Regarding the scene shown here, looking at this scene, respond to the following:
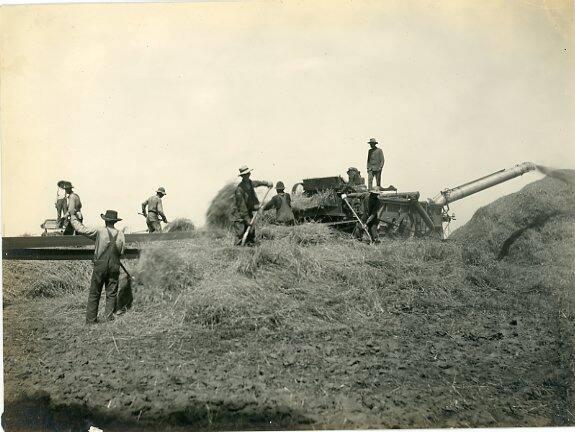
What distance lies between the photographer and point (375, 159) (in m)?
9.81

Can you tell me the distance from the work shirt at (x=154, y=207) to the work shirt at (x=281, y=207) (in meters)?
3.10

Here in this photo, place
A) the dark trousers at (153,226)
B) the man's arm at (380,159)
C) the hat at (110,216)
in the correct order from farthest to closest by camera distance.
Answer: the dark trousers at (153,226) < the man's arm at (380,159) < the hat at (110,216)

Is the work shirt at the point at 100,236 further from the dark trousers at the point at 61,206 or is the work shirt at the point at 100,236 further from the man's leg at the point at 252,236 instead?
the dark trousers at the point at 61,206

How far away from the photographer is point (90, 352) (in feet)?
16.7

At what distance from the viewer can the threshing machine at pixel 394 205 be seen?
8.82 meters

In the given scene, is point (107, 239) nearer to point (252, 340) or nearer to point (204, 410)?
point (252, 340)

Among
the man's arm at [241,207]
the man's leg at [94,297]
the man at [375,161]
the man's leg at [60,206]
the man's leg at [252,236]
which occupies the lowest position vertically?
the man's leg at [94,297]

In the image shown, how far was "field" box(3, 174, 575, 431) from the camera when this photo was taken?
13.5ft

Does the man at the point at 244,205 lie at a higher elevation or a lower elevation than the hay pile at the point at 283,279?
higher

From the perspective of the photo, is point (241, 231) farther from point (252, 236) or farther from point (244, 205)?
point (244, 205)

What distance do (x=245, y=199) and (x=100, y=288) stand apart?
267 cm

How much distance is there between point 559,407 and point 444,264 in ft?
10.4

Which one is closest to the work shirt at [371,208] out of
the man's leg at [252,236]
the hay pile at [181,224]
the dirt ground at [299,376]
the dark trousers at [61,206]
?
the man's leg at [252,236]

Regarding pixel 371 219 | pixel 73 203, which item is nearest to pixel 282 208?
pixel 371 219
